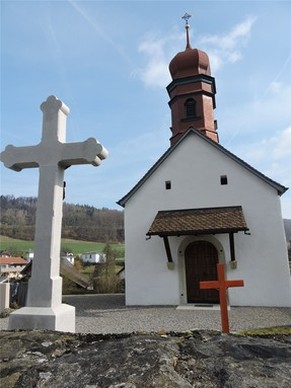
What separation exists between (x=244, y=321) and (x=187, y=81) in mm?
12456

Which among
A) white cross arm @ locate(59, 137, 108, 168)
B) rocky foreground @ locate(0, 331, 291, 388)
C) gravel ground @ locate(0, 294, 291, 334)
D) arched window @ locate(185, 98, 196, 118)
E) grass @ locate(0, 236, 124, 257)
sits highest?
arched window @ locate(185, 98, 196, 118)

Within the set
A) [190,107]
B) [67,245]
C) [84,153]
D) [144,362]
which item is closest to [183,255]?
[190,107]

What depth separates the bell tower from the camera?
15.4 metres

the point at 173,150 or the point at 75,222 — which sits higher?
the point at 75,222

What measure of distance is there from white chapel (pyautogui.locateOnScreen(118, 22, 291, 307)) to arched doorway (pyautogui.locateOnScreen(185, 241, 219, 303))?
0.04 meters

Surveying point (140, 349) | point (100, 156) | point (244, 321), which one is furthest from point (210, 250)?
point (140, 349)

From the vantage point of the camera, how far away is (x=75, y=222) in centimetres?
5181

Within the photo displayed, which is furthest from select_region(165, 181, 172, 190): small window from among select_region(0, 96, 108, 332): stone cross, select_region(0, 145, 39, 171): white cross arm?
select_region(0, 145, 39, 171): white cross arm

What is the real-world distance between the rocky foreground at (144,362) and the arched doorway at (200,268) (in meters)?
9.14

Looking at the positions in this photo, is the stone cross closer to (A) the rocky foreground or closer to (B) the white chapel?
(A) the rocky foreground

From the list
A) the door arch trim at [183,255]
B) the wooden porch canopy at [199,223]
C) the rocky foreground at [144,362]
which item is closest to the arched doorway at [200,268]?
the door arch trim at [183,255]

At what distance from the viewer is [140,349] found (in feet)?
8.07

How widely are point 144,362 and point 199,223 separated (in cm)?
920

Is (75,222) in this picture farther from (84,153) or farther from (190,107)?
(84,153)
